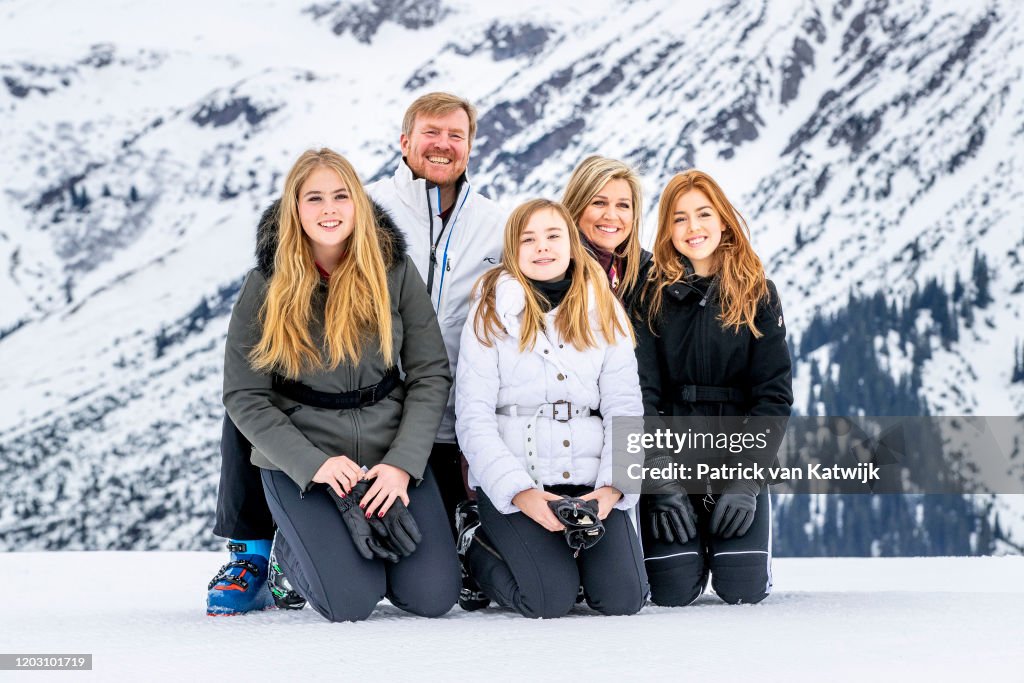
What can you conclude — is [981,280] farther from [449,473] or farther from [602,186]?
[449,473]

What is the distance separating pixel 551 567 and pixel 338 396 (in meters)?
1.04

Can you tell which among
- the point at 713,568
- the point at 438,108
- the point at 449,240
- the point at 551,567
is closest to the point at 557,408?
the point at 551,567

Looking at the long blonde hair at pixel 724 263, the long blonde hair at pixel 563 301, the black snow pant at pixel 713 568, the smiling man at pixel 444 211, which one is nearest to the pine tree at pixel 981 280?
the long blonde hair at pixel 724 263

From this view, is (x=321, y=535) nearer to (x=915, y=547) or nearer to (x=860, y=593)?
(x=860, y=593)

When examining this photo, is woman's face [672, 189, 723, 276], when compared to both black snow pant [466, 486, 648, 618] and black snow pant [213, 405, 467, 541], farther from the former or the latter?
black snow pant [213, 405, 467, 541]

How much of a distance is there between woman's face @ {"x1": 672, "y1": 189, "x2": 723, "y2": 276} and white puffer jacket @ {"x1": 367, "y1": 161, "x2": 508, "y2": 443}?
84cm

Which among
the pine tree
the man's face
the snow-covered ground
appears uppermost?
the pine tree

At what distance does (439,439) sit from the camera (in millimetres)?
4512

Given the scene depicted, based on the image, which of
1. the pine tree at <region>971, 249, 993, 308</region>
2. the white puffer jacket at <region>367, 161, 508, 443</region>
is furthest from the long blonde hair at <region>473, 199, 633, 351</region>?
the pine tree at <region>971, 249, 993, 308</region>

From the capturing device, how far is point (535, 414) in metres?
3.96

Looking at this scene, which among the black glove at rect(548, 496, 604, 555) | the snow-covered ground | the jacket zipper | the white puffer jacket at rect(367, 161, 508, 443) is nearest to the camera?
the snow-covered ground

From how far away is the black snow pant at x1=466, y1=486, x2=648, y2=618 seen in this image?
374 cm

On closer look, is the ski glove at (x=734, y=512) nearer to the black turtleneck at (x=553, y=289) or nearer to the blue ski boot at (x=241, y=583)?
the black turtleneck at (x=553, y=289)

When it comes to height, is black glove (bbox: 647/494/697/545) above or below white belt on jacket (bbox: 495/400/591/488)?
below
